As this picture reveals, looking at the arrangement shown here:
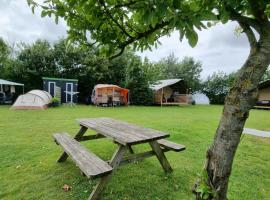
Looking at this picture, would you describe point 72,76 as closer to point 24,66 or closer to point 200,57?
point 24,66

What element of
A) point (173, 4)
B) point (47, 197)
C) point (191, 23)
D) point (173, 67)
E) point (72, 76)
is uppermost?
point (173, 67)

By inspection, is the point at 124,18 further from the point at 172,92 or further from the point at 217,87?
the point at 217,87

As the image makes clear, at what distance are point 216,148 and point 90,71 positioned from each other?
17.3 metres

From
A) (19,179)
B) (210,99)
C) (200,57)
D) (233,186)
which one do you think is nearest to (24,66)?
(19,179)

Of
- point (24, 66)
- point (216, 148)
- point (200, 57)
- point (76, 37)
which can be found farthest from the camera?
point (200, 57)

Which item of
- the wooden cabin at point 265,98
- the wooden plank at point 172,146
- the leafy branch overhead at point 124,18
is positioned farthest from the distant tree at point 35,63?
the wooden cabin at point 265,98

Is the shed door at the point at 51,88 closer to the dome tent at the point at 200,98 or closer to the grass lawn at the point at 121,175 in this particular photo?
the grass lawn at the point at 121,175

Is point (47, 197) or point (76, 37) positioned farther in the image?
point (47, 197)

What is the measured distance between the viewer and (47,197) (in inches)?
92.0

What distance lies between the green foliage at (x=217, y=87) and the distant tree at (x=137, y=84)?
10.5 metres

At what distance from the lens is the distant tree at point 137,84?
664 inches

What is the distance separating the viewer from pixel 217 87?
78.3 feet

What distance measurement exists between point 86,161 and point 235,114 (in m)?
1.66

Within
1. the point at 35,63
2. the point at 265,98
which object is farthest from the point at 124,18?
the point at 265,98
